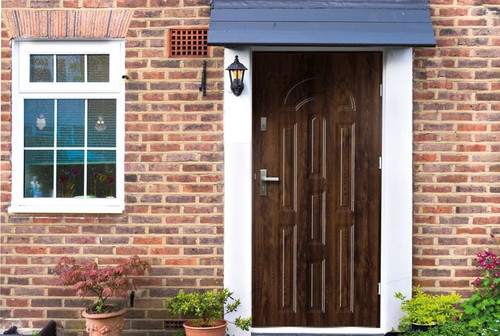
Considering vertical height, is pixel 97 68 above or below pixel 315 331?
above

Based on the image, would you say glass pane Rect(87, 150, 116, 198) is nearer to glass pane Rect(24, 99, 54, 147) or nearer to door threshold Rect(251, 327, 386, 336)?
glass pane Rect(24, 99, 54, 147)

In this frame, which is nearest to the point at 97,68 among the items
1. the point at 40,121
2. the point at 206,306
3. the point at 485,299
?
the point at 40,121

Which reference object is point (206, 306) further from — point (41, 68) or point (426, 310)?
point (41, 68)

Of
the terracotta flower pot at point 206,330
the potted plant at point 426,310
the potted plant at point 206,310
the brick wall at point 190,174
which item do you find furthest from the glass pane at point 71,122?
the potted plant at point 426,310

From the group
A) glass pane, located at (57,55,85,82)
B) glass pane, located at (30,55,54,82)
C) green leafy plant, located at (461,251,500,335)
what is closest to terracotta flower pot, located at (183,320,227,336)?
green leafy plant, located at (461,251,500,335)

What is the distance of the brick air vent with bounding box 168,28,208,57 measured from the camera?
5.64 m

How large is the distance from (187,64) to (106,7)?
2.97 ft

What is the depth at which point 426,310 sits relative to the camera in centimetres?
538

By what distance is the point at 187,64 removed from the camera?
18.6 feet

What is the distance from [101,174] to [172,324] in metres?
1.52

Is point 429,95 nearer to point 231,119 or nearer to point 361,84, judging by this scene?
point 361,84

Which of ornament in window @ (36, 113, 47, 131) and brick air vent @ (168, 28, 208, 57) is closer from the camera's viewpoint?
brick air vent @ (168, 28, 208, 57)

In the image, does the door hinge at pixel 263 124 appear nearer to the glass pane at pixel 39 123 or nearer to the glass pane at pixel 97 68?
the glass pane at pixel 97 68

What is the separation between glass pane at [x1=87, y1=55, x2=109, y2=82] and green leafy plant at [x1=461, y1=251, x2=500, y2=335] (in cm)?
376
